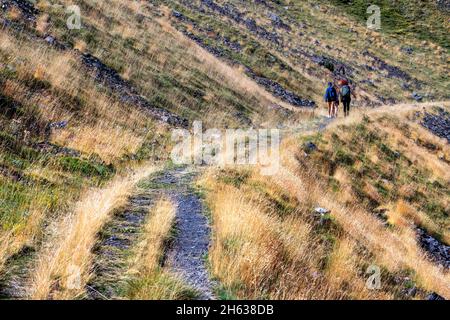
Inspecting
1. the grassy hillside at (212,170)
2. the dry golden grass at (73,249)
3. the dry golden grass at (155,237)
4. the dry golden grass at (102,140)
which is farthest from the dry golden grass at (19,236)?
the dry golden grass at (102,140)

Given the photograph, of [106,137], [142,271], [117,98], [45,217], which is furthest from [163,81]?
[142,271]

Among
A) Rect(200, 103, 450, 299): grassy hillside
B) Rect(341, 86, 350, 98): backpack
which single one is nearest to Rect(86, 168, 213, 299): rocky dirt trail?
Rect(200, 103, 450, 299): grassy hillside

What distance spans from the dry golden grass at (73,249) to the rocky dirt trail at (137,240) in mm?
156

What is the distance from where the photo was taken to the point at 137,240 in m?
6.34

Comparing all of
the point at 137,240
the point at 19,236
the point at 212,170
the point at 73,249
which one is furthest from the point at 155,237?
the point at 212,170

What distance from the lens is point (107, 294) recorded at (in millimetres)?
4977

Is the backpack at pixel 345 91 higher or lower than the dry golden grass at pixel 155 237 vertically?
higher

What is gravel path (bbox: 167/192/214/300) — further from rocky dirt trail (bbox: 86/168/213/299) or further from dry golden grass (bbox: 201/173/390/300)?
dry golden grass (bbox: 201/173/390/300)

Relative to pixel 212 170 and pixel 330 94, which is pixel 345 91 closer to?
pixel 330 94

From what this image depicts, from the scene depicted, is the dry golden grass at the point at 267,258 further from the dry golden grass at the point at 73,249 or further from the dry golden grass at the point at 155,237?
the dry golden grass at the point at 73,249

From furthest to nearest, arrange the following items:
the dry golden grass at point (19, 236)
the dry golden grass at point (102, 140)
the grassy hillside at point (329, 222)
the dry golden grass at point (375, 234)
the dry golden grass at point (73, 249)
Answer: the dry golden grass at point (102, 140)
the dry golden grass at point (375, 234)
the grassy hillside at point (329, 222)
the dry golden grass at point (19, 236)
the dry golden grass at point (73, 249)

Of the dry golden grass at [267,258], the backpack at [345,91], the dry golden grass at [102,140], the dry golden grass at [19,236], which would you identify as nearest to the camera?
the dry golden grass at [19,236]

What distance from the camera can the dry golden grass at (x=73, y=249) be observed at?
477 cm
